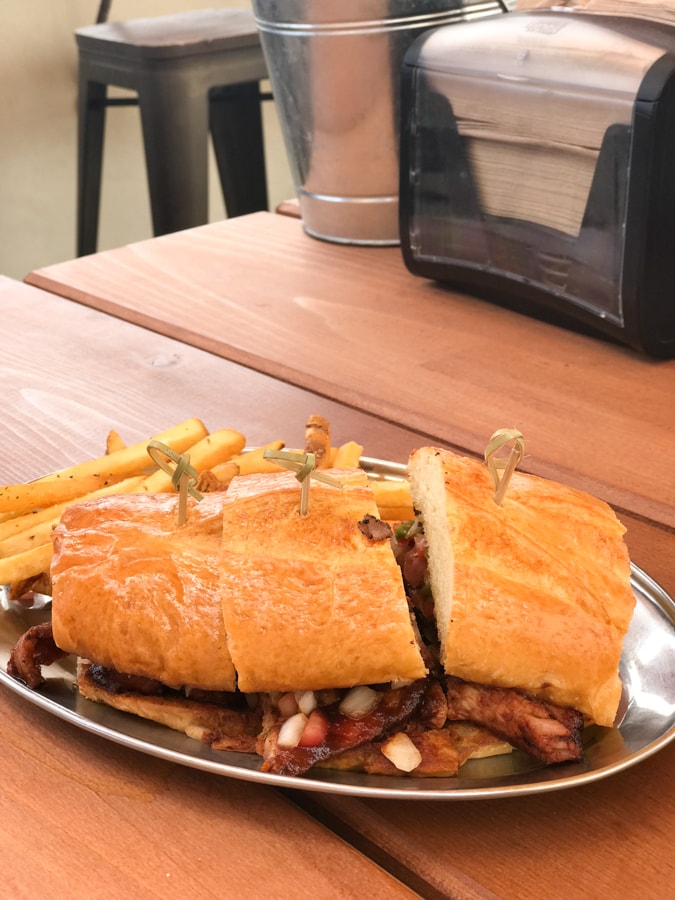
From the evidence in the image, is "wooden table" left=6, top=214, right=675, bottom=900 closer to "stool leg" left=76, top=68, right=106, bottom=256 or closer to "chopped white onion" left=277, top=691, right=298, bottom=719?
"chopped white onion" left=277, top=691, right=298, bottom=719

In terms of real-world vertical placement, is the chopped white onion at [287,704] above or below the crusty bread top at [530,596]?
below

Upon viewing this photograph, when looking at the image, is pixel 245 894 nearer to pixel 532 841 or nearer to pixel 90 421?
pixel 532 841

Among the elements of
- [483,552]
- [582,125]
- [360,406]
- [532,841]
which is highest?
[582,125]

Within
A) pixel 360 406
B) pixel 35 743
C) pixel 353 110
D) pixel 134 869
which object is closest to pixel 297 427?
A: pixel 360 406

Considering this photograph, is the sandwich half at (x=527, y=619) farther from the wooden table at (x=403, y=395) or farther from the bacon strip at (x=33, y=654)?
the bacon strip at (x=33, y=654)

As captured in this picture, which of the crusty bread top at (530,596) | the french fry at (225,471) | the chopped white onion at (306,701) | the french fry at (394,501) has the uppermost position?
the crusty bread top at (530,596)

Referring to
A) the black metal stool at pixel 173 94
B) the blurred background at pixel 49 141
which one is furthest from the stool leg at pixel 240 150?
the blurred background at pixel 49 141

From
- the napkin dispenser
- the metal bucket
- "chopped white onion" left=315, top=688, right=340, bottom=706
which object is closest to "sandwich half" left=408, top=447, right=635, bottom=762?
"chopped white onion" left=315, top=688, right=340, bottom=706
